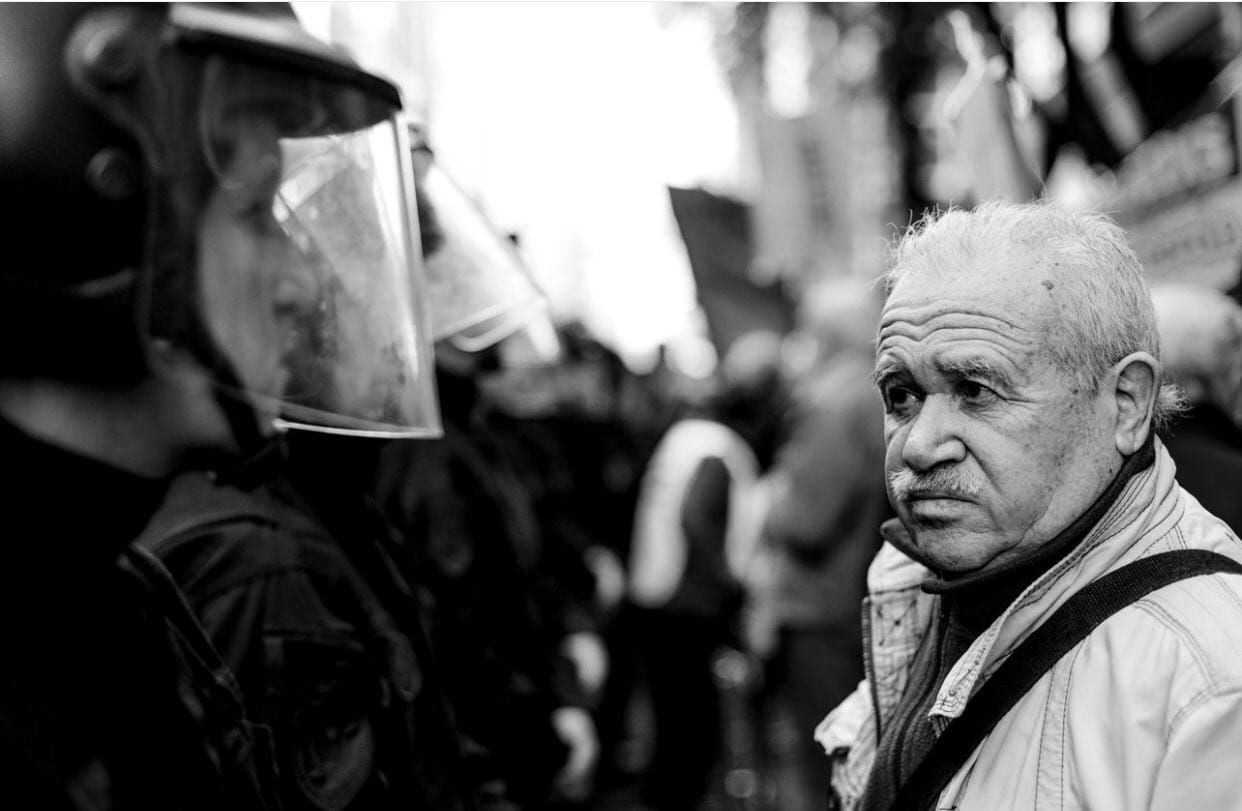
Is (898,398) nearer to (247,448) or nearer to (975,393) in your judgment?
(975,393)

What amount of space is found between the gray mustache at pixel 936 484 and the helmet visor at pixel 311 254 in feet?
2.82

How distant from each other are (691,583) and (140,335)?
5404 mm

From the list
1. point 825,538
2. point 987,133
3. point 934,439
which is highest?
point 987,133

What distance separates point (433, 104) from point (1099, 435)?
11563 mm

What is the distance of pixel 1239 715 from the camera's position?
1.46 meters

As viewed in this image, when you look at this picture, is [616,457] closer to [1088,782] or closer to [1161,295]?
[1161,295]

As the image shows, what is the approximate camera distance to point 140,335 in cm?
162

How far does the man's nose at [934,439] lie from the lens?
68.7 inches

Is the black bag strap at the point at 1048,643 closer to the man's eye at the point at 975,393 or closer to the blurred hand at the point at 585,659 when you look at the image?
the man's eye at the point at 975,393

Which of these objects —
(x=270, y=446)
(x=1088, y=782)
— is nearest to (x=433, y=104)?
(x=270, y=446)

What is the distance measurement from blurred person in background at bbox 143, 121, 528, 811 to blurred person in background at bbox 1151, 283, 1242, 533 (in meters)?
1.87

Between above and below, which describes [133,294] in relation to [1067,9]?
below

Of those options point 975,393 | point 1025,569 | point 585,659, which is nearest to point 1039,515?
point 1025,569

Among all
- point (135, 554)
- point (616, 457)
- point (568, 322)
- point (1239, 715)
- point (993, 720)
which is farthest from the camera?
point (568, 322)
